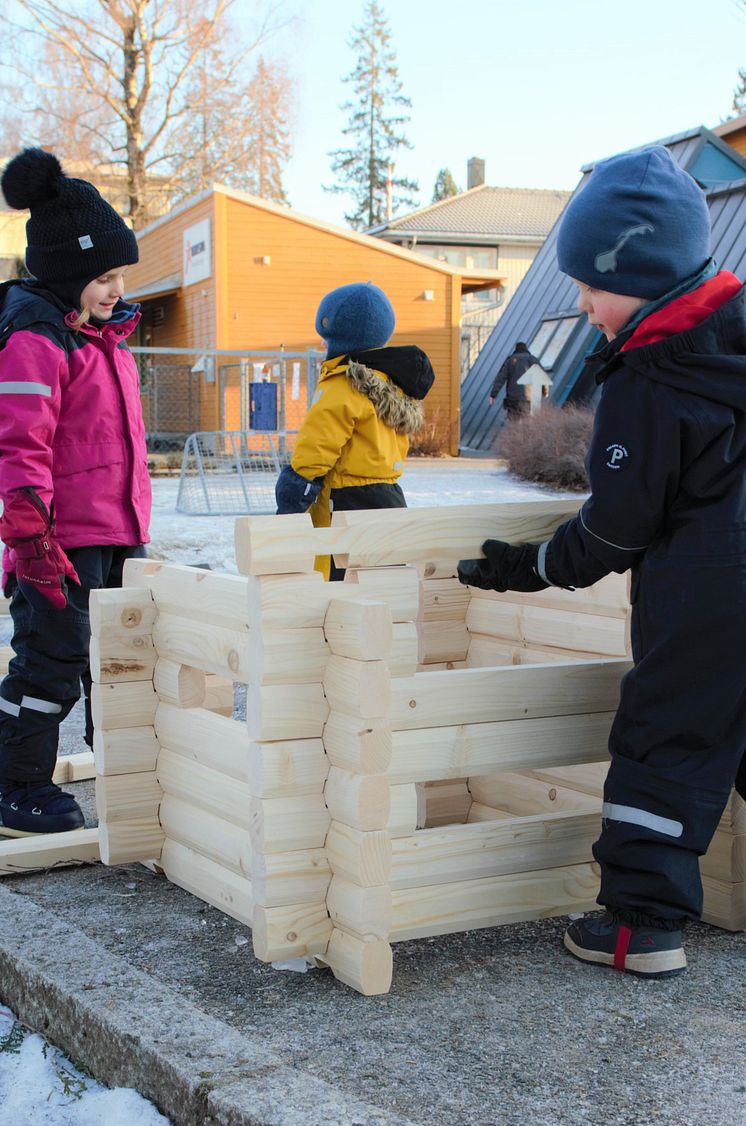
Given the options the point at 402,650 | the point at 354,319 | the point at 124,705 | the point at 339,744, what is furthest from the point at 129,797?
the point at 354,319

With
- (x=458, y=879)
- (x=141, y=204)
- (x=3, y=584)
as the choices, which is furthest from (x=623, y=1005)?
(x=141, y=204)

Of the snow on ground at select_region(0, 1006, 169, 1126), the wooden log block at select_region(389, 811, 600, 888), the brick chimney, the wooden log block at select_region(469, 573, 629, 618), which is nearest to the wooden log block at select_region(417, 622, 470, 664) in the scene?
the wooden log block at select_region(469, 573, 629, 618)

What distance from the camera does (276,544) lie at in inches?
92.7

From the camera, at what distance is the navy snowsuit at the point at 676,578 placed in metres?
2.34

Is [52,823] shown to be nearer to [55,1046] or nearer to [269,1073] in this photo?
[55,1046]

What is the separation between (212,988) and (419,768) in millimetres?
596

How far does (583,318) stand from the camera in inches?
781

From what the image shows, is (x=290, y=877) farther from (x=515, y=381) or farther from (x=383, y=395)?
(x=515, y=381)

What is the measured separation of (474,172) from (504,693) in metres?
63.1

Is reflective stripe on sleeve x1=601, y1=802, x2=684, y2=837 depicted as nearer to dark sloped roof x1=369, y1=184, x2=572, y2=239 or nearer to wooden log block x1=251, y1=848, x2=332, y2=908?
wooden log block x1=251, y1=848, x2=332, y2=908

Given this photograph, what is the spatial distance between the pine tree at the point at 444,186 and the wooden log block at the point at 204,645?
85399 millimetres

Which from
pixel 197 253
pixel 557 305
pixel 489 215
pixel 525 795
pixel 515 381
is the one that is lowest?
pixel 525 795

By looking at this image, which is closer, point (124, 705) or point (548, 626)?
point (124, 705)

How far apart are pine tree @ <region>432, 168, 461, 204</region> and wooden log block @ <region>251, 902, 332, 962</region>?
86078 mm
